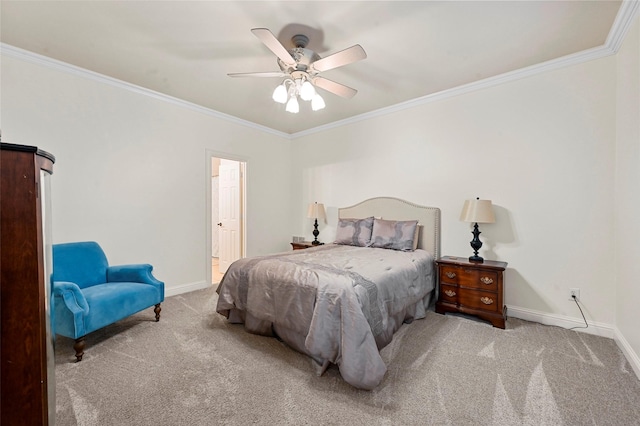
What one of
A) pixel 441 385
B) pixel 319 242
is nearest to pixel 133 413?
pixel 441 385

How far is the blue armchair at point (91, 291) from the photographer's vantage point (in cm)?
210

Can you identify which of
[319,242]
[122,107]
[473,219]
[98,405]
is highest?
[122,107]

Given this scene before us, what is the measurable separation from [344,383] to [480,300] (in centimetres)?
176

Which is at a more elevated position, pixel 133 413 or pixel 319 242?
pixel 319 242

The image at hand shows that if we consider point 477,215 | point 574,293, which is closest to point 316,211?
point 477,215

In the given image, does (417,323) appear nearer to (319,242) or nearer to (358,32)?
(319,242)

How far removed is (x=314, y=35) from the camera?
232 centimetres

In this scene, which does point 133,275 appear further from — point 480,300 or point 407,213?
point 480,300

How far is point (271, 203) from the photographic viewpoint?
5031 mm

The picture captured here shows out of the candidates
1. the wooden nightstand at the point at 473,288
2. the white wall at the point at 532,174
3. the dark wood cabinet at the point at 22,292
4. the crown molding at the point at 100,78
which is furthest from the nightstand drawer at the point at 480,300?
the crown molding at the point at 100,78

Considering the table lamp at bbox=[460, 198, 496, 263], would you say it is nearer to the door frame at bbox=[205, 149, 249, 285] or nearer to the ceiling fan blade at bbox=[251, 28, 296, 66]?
the ceiling fan blade at bbox=[251, 28, 296, 66]

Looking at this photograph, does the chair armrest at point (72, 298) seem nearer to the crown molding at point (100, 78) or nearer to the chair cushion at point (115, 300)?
the chair cushion at point (115, 300)

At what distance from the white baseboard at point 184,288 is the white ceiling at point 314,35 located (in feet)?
8.51

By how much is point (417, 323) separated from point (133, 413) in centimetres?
240
